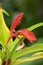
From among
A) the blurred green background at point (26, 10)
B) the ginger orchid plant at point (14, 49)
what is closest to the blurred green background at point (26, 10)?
the blurred green background at point (26, 10)

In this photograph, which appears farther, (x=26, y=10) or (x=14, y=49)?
(x=26, y=10)

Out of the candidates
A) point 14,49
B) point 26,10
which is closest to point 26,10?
point 26,10

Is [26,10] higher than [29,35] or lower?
lower

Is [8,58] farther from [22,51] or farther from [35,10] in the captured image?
[35,10]

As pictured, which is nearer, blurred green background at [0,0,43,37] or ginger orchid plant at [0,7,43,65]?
ginger orchid plant at [0,7,43,65]

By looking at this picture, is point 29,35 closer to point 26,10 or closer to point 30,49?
point 30,49

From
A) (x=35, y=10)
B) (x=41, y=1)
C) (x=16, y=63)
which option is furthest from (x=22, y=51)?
(x=41, y=1)

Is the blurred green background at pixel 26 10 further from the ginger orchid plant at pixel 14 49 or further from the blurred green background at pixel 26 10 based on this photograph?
the ginger orchid plant at pixel 14 49

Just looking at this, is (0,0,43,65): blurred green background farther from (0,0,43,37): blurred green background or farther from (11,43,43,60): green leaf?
(11,43,43,60): green leaf

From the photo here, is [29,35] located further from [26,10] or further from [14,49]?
[26,10]

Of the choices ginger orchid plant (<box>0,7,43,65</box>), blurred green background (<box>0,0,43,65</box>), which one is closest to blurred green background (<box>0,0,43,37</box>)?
blurred green background (<box>0,0,43,65</box>)

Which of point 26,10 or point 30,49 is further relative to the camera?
point 26,10

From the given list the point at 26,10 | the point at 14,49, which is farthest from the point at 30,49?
the point at 26,10
